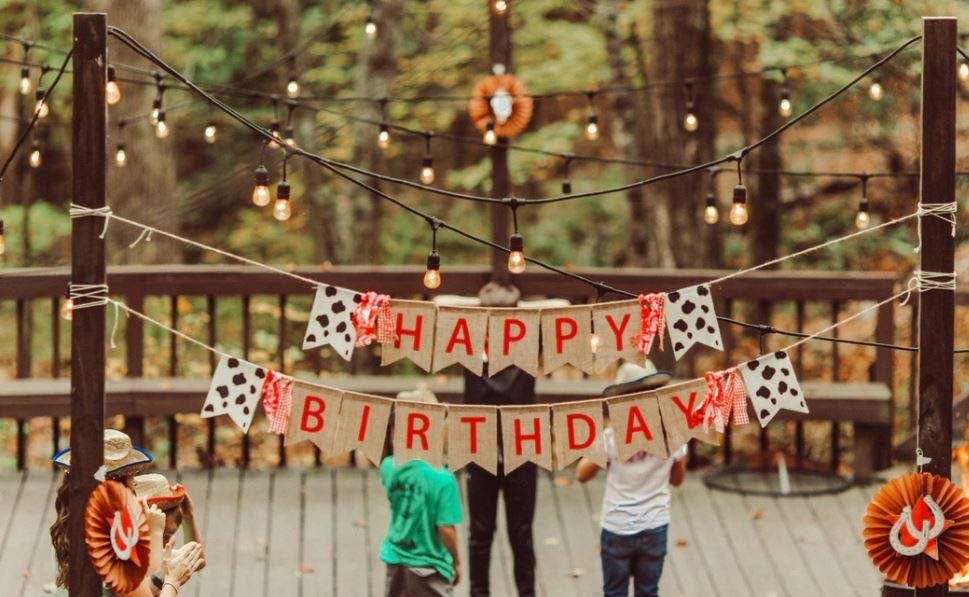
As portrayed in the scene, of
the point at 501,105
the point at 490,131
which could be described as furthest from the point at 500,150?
the point at 501,105

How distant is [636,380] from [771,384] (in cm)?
96

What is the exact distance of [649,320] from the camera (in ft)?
19.6

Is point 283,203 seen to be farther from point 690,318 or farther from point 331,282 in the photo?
point 331,282

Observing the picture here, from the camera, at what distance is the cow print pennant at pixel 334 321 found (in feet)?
19.3

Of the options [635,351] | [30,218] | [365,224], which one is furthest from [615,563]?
[30,218]

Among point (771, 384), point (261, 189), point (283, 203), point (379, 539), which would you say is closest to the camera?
point (261, 189)

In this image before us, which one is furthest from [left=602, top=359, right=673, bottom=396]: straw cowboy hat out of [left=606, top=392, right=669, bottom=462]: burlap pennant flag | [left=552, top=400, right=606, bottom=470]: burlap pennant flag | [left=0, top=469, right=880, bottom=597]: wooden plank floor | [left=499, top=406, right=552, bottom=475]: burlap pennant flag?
→ [left=0, top=469, right=880, bottom=597]: wooden plank floor

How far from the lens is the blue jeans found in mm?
6883

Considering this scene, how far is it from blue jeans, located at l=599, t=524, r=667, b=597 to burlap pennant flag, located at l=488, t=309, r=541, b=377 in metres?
1.35

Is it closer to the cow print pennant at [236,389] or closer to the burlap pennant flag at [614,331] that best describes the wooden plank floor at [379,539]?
the cow print pennant at [236,389]

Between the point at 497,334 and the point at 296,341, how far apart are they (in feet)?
32.4

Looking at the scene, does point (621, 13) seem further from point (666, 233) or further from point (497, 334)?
point (497, 334)

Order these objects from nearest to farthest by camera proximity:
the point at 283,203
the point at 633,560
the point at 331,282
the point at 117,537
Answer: the point at 117,537, the point at 283,203, the point at 633,560, the point at 331,282

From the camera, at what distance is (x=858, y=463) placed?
9.73m
